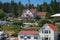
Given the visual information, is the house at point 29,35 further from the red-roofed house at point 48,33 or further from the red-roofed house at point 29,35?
the red-roofed house at point 48,33

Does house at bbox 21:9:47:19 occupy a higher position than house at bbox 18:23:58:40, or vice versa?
house at bbox 18:23:58:40

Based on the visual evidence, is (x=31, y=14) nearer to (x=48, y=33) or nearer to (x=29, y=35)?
(x=29, y=35)

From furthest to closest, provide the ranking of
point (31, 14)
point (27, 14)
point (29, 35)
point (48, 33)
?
point (31, 14) → point (27, 14) → point (29, 35) → point (48, 33)

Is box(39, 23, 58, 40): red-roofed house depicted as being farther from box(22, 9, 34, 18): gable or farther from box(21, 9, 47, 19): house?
box(22, 9, 34, 18): gable

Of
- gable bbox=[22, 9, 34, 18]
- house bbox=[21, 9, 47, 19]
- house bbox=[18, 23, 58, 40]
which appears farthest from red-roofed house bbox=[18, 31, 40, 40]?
gable bbox=[22, 9, 34, 18]

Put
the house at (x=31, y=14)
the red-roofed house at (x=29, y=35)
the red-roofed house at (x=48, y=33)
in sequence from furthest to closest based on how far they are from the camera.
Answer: the house at (x=31, y=14), the red-roofed house at (x=29, y=35), the red-roofed house at (x=48, y=33)

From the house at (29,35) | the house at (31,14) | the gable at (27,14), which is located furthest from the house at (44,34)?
the gable at (27,14)

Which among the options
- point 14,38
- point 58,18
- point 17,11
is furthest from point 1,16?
point 14,38

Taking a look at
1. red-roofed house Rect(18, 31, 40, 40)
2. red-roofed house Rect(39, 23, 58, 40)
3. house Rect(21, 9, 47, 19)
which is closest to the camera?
red-roofed house Rect(39, 23, 58, 40)

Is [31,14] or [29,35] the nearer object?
[29,35]

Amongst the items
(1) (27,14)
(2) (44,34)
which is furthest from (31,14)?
(2) (44,34)

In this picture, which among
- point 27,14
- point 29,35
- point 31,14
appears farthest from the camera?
point 31,14
